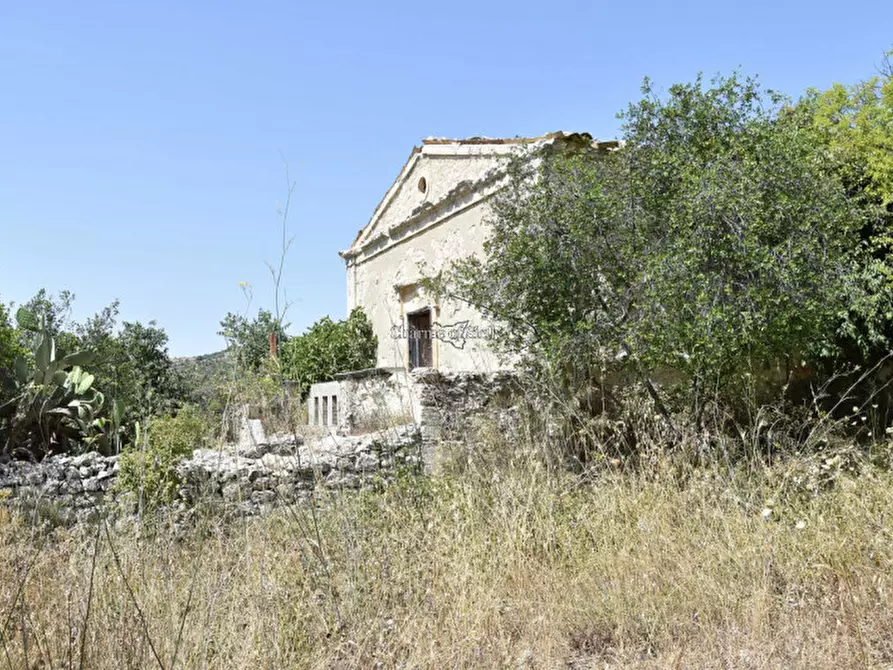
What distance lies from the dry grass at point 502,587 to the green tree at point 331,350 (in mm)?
9627

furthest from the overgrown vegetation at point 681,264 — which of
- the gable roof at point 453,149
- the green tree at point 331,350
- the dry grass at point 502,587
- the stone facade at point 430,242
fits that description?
the green tree at point 331,350

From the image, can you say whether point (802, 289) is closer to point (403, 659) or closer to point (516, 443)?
point (516, 443)

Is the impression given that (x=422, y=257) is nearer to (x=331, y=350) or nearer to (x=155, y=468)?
(x=331, y=350)

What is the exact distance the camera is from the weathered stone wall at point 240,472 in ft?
18.7

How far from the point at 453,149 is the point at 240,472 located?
7929 millimetres

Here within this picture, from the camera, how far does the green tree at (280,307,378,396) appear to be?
14195 mm

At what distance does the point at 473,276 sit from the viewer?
23.9 feet

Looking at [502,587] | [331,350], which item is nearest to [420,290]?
[331,350]

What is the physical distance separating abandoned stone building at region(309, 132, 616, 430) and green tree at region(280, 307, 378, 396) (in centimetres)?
25

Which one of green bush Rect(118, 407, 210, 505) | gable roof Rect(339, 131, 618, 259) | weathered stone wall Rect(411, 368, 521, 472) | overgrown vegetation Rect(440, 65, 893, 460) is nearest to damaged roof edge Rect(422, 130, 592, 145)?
gable roof Rect(339, 131, 618, 259)

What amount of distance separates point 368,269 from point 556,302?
9.10 m

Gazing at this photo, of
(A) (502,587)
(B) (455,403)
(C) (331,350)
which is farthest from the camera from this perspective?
(C) (331,350)

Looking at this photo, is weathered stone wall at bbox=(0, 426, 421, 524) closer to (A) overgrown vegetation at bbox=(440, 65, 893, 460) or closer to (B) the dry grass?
(B) the dry grass

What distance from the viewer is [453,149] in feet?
39.9
